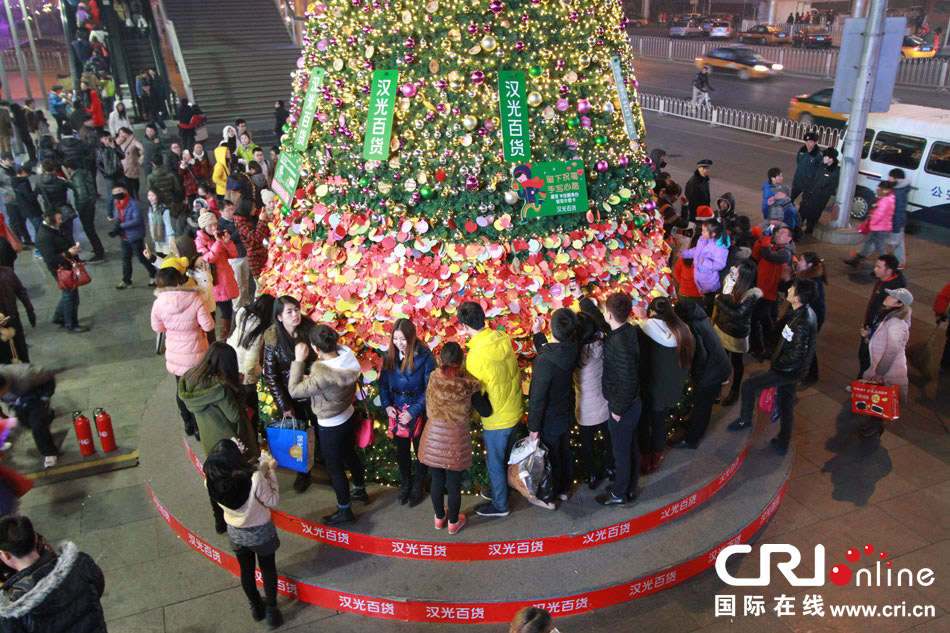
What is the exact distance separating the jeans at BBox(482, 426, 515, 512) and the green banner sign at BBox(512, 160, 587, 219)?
1.73m

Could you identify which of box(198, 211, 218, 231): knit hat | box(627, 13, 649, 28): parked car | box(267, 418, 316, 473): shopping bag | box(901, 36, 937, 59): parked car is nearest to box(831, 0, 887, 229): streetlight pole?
box(198, 211, 218, 231): knit hat

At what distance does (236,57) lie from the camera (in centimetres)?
2164

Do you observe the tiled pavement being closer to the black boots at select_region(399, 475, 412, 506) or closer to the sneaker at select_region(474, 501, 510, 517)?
the sneaker at select_region(474, 501, 510, 517)

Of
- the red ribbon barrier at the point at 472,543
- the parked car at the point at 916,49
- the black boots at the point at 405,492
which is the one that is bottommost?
the red ribbon barrier at the point at 472,543

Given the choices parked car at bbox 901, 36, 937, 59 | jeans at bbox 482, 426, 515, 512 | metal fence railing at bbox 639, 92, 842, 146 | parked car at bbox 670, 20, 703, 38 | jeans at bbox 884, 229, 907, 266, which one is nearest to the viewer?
jeans at bbox 482, 426, 515, 512

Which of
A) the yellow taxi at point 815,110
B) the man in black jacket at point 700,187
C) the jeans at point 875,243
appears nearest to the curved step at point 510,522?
the man in black jacket at point 700,187

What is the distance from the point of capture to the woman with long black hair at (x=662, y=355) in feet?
18.0

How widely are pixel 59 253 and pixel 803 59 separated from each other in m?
30.8

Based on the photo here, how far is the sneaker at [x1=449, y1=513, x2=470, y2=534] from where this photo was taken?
534 centimetres

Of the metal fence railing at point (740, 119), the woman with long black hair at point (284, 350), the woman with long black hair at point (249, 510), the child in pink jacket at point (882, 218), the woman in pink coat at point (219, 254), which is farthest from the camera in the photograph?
the metal fence railing at point (740, 119)

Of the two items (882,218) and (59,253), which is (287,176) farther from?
(882,218)

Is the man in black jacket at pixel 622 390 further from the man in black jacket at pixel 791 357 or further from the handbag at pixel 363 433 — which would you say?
the handbag at pixel 363 433

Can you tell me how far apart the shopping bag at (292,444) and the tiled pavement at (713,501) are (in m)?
0.97

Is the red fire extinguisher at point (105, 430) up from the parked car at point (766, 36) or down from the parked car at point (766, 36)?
down
